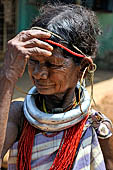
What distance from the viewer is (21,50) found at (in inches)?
48.8

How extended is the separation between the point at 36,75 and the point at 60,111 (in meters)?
0.35

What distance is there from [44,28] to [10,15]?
719cm

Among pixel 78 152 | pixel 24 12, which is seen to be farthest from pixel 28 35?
pixel 24 12

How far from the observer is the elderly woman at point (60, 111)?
144cm

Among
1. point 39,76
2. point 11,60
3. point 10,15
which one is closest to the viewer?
point 11,60

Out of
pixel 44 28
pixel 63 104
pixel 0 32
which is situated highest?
pixel 44 28

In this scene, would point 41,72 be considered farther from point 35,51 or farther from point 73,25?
point 73,25

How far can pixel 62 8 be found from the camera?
63.1 inches

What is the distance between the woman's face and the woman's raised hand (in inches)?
5.1

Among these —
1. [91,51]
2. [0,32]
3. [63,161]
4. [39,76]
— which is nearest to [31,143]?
[63,161]

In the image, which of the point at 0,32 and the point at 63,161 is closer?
the point at 63,161

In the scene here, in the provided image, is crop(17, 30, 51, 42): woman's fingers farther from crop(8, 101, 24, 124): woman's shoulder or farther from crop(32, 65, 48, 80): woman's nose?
crop(8, 101, 24, 124): woman's shoulder

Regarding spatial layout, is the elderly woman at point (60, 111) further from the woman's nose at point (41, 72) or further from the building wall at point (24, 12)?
the building wall at point (24, 12)

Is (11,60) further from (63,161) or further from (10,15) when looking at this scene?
(10,15)
